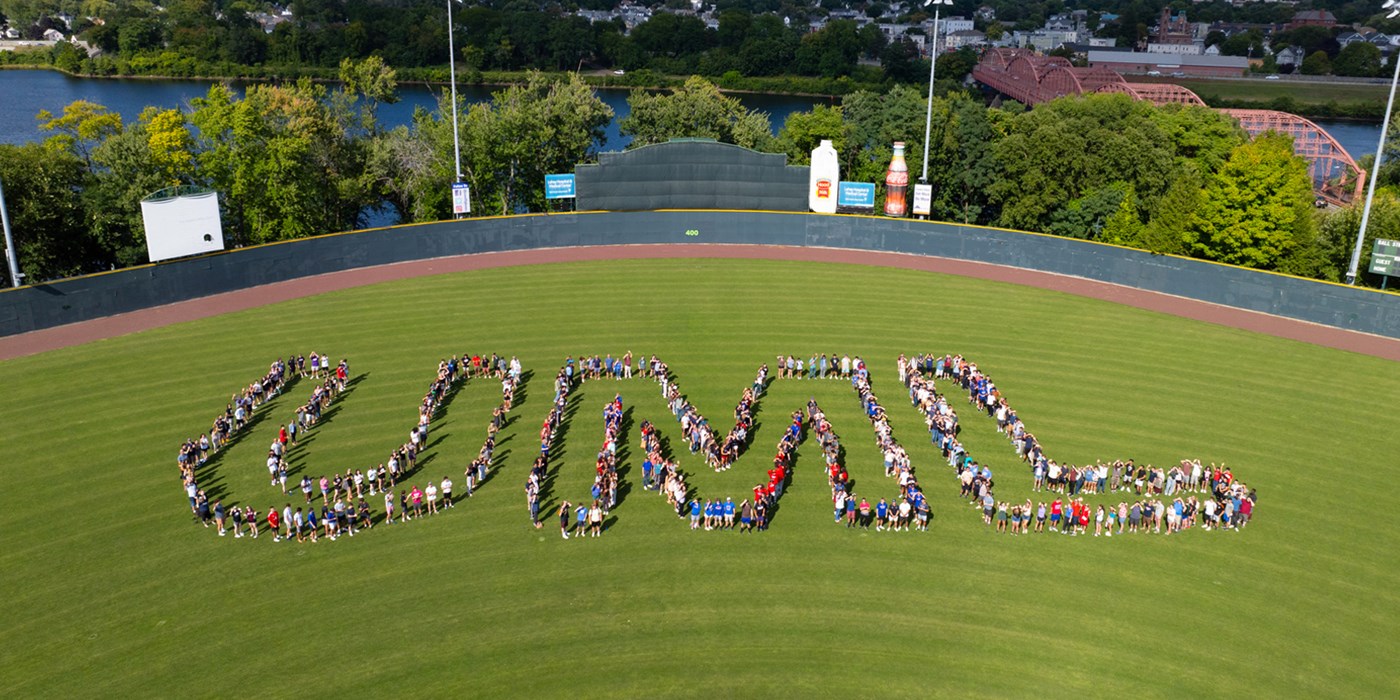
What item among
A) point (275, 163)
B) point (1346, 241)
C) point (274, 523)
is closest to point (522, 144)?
point (275, 163)

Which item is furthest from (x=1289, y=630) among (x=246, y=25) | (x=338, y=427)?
(x=246, y=25)

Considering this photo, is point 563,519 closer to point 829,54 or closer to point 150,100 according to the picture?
point 150,100

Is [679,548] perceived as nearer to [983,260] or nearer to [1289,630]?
[1289,630]

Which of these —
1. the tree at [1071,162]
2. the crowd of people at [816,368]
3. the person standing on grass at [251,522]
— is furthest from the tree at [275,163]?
the tree at [1071,162]

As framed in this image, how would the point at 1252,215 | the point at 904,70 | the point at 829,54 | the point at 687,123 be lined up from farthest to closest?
the point at 829,54 < the point at 904,70 < the point at 687,123 < the point at 1252,215

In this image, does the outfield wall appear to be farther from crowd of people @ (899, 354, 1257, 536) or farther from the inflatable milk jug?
crowd of people @ (899, 354, 1257, 536)

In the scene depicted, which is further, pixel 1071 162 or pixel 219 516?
pixel 1071 162
